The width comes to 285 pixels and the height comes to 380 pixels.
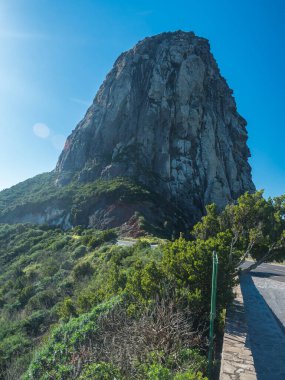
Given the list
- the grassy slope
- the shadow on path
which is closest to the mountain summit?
the grassy slope

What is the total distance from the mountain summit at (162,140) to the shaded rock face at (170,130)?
0.17 meters

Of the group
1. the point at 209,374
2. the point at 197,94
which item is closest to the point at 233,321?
the point at 209,374

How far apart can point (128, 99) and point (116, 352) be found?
5815cm

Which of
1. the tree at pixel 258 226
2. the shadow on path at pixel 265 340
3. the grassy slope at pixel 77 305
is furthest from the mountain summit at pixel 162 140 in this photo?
the shadow on path at pixel 265 340

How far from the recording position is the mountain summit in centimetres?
5041

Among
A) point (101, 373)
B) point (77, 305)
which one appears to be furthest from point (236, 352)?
point (77, 305)

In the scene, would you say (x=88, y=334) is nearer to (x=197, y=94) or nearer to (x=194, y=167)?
(x=194, y=167)

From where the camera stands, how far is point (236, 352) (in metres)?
6.16

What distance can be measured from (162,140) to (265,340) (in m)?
47.1

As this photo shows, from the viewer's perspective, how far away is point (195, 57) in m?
58.8

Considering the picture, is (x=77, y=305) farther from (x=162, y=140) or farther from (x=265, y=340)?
(x=162, y=140)

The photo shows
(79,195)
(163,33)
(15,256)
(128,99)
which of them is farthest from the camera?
(163,33)

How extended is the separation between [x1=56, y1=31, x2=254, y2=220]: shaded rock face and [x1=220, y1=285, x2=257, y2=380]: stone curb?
42.3m

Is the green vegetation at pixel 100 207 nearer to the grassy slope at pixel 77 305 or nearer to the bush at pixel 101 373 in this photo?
the grassy slope at pixel 77 305
